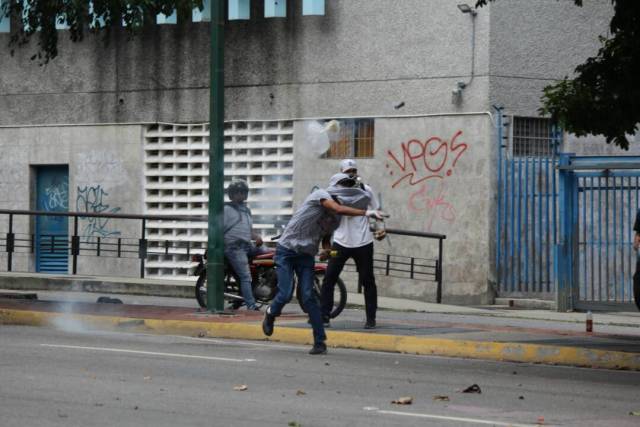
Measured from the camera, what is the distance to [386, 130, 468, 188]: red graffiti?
2270 cm

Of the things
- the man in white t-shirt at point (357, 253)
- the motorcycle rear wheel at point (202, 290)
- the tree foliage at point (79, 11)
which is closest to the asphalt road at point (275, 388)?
the man in white t-shirt at point (357, 253)

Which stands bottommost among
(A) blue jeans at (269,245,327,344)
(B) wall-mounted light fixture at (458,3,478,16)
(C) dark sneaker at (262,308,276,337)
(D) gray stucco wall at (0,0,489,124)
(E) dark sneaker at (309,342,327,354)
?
(E) dark sneaker at (309,342,327,354)

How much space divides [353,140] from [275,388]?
44.2 ft

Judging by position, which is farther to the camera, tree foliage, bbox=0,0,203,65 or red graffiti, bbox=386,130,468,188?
red graffiti, bbox=386,130,468,188

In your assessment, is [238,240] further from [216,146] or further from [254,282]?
[216,146]

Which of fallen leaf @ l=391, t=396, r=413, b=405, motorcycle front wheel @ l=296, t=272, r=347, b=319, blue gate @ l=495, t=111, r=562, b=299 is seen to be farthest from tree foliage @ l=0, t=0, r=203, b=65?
fallen leaf @ l=391, t=396, r=413, b=405

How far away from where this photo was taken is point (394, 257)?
23312 millimetres

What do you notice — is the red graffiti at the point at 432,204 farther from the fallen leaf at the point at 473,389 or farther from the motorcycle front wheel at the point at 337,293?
the fallen leaf at the point at 473,389

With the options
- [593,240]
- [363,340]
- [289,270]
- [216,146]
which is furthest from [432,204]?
[289,270]

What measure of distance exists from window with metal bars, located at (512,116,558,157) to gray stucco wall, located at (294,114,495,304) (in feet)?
2.10

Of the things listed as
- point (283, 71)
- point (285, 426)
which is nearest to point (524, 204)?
point (283, 71)

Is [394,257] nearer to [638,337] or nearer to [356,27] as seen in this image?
[356,27]

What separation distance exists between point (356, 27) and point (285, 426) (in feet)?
51.3

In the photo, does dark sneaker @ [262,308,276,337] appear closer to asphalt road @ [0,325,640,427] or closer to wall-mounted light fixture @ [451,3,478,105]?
asphalt road @ [0,325,640,427]
